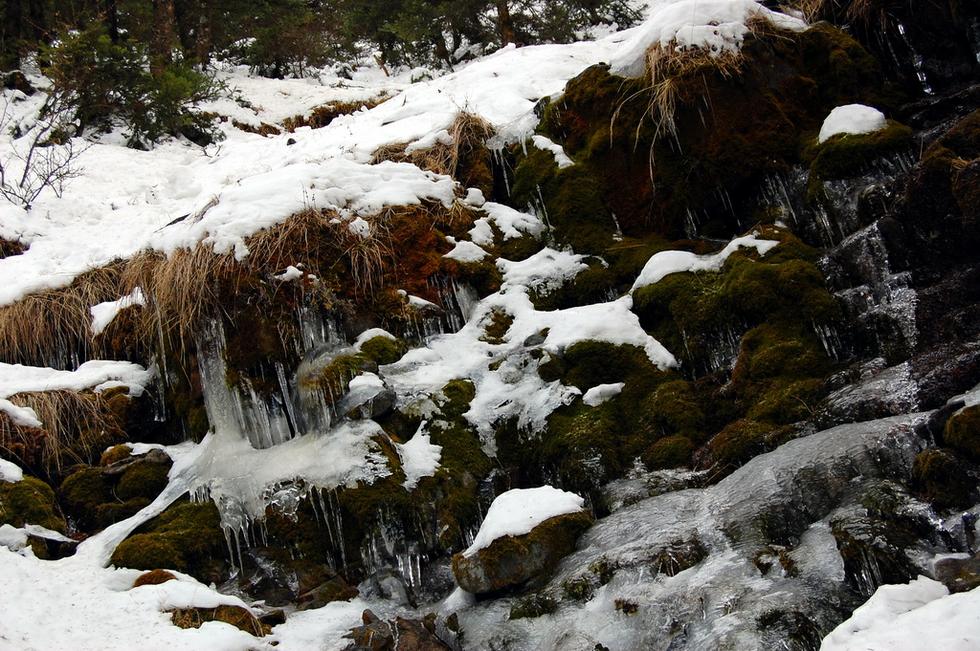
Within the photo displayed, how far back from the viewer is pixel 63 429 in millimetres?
6621

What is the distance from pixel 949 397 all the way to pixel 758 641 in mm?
1922

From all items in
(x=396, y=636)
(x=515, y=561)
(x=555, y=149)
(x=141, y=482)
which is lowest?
(x=396, y=636)

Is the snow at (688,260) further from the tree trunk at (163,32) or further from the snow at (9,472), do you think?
the tree trunk at (163,32)

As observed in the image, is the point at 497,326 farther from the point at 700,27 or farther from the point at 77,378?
the point at 77,378

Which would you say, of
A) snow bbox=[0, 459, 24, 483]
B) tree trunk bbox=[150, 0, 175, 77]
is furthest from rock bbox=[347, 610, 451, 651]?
tree trunk bbox=[150, 0, 175, 77]

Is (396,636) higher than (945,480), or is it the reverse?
(945,480)

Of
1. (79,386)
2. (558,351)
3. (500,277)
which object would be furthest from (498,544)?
(79,386)

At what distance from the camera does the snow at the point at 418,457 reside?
5629mm

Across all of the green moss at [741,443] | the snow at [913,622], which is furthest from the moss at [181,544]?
the snow at [913,622]

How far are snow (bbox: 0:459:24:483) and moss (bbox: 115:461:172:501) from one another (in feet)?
2.42

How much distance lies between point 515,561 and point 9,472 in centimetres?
430

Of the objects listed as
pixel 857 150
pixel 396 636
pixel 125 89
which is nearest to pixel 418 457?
pixel 396 636

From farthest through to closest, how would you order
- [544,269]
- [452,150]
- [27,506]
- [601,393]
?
1. [452,150]
2. [544,269]
3. [601,393]
4. [27,506]

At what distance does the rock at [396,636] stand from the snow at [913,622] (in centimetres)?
224
